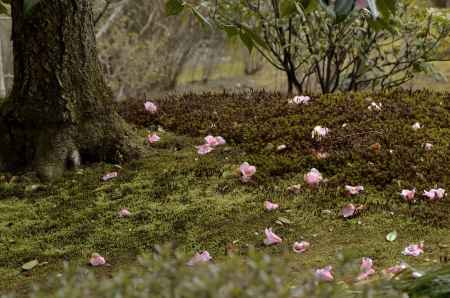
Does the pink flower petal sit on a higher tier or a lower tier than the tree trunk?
lower

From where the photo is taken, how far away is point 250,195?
117 inches

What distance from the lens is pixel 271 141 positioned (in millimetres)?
3455

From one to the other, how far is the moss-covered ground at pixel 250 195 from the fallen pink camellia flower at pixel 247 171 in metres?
0.03

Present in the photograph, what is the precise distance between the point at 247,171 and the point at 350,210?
56 centimetres

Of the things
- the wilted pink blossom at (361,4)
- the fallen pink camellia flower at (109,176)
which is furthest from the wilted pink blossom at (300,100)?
the wilted pink blossom at (361,4)

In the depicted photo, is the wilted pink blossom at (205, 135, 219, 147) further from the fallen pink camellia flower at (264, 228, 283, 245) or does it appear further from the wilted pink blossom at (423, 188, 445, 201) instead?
the wilted pink blossom at (423, 188, 445, 201)

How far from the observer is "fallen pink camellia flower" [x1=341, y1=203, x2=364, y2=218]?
275cm

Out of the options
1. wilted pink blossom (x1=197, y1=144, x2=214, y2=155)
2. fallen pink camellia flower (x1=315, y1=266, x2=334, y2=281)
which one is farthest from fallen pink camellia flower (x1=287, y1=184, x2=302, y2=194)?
fallen pink camellia flower (x1=315, y1=266, x2=334, y2=281)

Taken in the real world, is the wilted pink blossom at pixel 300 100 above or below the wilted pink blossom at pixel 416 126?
below

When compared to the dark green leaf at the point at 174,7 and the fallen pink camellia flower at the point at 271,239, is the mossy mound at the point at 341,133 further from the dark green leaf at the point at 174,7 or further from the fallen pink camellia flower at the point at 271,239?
the dark green leaf at the point at 174,7

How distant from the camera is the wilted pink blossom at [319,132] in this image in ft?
11.2

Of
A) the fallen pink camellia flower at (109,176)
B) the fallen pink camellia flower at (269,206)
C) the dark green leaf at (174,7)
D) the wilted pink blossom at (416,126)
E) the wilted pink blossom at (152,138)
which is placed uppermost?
the dark green leaf at (174,7)

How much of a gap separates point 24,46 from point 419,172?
1882mm

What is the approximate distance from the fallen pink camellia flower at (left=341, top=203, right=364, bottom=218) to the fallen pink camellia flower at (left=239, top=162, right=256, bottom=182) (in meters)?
0.52
